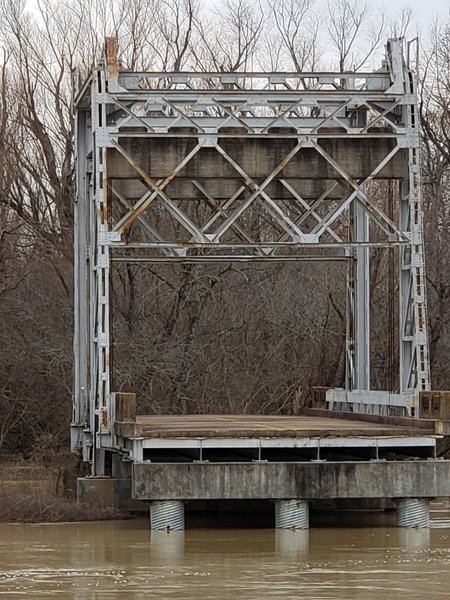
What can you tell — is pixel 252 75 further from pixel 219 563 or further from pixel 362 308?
pixel 219 563

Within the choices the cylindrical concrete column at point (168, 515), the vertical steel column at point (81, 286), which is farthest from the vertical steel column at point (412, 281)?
the vertical steel column at point (81, 286)

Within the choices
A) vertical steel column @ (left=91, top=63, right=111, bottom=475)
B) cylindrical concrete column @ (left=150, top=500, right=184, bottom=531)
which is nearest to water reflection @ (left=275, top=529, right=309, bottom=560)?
cylindrical concrete column @ (left=150, top=500, right=184, bottom=531)

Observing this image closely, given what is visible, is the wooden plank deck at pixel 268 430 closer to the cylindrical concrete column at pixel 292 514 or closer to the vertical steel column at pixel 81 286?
the cylindrical concrete column at pixel 292 514

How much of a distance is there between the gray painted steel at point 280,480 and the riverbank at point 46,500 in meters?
2.68

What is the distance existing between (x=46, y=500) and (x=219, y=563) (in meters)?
6.11

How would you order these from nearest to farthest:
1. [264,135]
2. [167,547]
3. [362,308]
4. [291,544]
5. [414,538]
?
[167,547]
[291,544]
[414,538]
[264,135]
[362,308]

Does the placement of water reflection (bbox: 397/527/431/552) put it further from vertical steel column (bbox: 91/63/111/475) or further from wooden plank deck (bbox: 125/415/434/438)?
vertical steel column (bbox: 91/63/111/475)

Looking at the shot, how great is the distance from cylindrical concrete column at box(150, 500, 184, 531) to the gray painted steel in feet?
1.03

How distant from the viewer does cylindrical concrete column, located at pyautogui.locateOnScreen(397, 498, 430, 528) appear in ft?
72.6

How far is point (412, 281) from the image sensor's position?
25.5 meters

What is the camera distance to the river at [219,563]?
54.2 ft

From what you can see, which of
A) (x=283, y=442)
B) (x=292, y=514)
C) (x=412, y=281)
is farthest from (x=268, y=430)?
(x=412, y=281)

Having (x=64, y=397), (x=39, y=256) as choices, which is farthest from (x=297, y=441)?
(x=39, y=256)

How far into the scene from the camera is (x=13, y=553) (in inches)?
779
